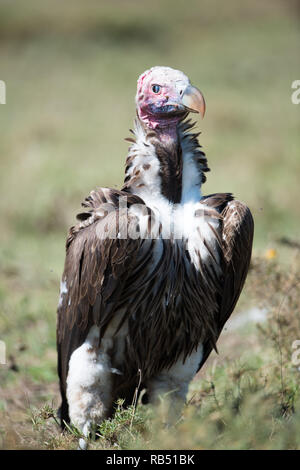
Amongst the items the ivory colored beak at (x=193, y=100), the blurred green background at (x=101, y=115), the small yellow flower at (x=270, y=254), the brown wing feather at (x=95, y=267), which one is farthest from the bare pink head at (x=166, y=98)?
the blurred green background at (x=101, y=115)

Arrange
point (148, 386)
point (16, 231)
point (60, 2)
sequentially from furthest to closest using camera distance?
point (60, 2) < point (16, 231) < point (148, 386)

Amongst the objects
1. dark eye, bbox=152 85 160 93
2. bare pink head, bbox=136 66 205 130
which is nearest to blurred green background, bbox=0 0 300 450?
bare pink head, bbox=136 66 205 130

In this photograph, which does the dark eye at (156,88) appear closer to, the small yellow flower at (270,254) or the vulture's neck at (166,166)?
the vulture's neck at (166,166)

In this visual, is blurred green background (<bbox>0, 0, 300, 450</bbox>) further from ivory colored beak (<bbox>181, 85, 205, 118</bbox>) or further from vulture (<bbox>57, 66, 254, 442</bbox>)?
ivory colored beak (<bbox>181, 85, 205, 118</bbox>)

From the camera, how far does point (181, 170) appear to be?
11.1ft

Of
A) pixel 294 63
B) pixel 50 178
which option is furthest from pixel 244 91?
pixel 50 178

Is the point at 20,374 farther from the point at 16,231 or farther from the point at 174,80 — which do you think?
the point at 16,231

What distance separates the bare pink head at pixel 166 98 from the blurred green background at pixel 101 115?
1.68 meters

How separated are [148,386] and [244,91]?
46.9 feet

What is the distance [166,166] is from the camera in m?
3.36

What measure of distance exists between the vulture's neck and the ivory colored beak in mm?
181

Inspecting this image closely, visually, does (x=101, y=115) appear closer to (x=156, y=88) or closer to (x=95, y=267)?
(x=156, y=88)

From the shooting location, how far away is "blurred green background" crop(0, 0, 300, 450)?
6.77 m

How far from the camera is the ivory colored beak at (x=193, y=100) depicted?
324 centimetres
